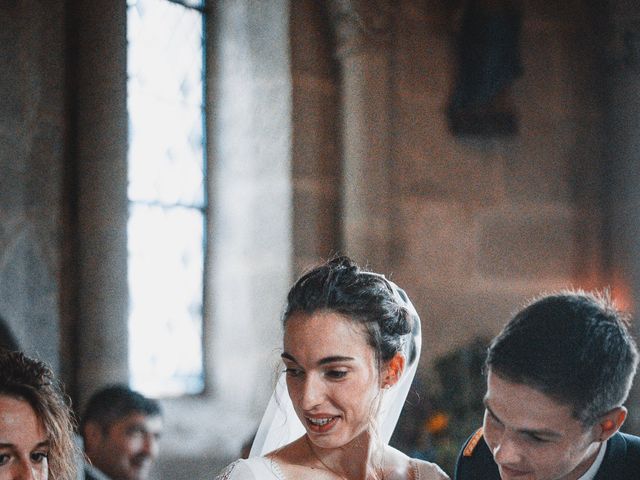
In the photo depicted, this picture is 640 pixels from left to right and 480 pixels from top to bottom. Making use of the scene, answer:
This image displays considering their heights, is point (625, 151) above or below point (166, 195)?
above

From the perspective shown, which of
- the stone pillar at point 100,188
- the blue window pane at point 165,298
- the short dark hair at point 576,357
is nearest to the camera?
the short dark hair at point 576,357

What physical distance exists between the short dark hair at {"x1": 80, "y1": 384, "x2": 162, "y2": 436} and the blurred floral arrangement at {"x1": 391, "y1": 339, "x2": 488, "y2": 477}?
1384 millimetres

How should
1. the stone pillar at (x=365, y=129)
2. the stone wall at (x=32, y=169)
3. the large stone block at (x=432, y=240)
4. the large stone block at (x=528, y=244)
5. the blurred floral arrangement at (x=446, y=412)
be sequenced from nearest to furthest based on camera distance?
the stone wall at (x=32, y=169), the blurred floral arrangement at (x=446, y=412), the stone pillar at (x=365, y=129), the large stone block at (x=432, y=240), the large stone block at (x=528, y=244)

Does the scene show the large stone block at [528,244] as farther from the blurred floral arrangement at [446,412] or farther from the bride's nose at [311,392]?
the bride's nose at [311,392]

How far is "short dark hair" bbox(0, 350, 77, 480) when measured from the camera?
2014 millimetres

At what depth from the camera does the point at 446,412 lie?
15.7 feet

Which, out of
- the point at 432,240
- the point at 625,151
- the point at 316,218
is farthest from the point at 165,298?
the point at 625,151

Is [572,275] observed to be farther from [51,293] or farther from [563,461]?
[563,461]

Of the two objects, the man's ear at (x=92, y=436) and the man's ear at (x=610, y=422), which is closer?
the man's ear at (x=610, y=422)

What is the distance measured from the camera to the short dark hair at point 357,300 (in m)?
2.12

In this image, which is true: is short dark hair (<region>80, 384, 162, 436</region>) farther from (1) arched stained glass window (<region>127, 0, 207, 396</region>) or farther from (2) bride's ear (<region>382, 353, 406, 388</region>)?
(2) bride's ear (<region>382, 353, 406, 388</region>)

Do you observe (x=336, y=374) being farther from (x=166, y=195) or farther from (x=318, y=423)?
(x=166, y=195)

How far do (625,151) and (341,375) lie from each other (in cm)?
387

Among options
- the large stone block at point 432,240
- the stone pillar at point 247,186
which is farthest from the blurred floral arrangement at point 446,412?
the stone pillar at point 247,186
